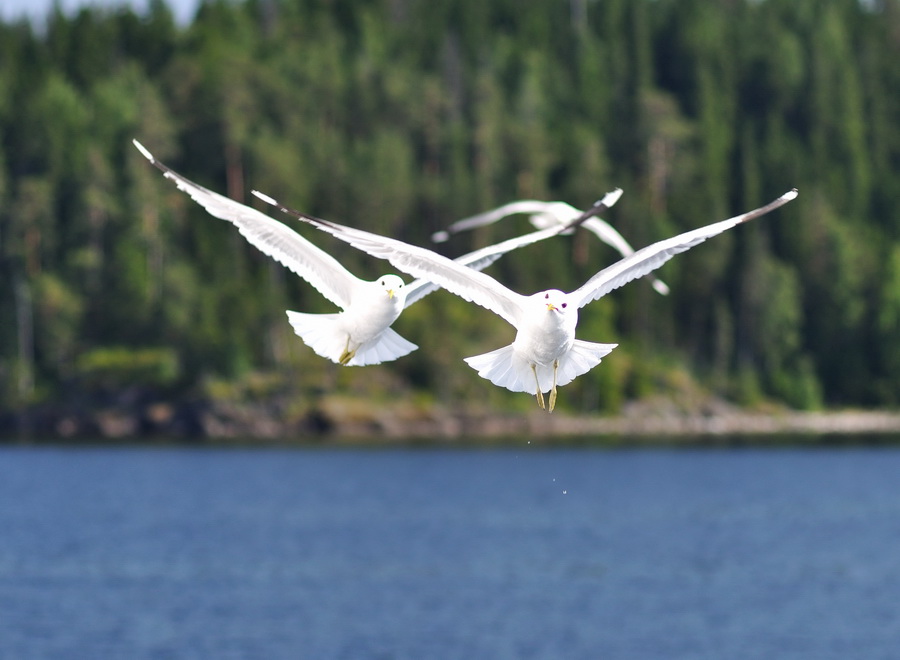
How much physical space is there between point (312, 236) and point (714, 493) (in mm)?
31034

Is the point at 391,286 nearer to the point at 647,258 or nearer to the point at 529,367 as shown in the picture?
the point at 529,367

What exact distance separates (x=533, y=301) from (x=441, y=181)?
11944 cm

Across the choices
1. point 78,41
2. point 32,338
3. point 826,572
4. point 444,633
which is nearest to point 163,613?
point 444,633

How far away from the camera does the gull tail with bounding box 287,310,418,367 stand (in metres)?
15.9

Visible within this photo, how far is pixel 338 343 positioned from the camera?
1599 cm

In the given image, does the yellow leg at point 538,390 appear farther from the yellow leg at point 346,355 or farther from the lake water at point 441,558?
the lake water at point 441,558

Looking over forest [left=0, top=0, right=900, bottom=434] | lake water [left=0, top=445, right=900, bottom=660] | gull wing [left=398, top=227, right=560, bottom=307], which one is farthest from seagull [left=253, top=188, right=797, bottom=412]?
forest [left=0, top=0, right=900, bottom=434]

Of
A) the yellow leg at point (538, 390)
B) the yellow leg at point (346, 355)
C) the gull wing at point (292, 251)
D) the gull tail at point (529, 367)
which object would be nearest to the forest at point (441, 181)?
the gull wing at point (292, 251)

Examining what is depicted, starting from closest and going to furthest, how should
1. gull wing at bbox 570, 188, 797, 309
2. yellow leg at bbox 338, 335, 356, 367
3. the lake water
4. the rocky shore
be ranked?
gull wing at bbox 570, 188, 797, 309, yellow leg at bbox 338, 335, 356, 367, the lake water, the rocky shore

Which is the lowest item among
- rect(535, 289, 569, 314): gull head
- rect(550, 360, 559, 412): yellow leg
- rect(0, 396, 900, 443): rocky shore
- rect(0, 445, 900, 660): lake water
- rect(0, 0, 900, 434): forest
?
rect(0, 445, 900, 660): lake water

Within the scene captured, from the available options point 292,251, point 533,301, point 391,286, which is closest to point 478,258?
point 391,286

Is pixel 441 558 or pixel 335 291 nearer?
pixel 335 291

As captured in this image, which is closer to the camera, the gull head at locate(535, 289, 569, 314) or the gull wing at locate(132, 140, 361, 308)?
the gull head at locate(535, 289, 569, 314)

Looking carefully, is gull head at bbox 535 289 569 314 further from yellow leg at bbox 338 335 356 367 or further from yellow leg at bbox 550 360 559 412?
yellow leg at bbox 338 335 356 367
